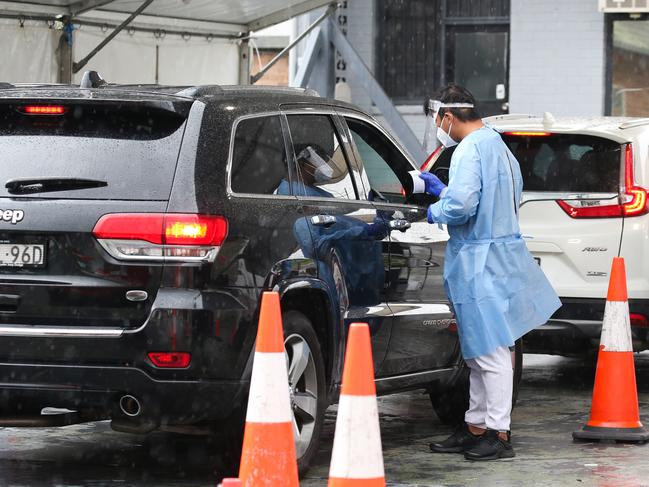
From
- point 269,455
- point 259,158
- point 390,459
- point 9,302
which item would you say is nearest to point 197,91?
point 259,158

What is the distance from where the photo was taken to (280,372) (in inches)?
212

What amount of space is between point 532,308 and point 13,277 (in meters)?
2.77

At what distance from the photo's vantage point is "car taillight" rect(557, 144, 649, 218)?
9.43m

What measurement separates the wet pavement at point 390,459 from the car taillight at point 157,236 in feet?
3.96

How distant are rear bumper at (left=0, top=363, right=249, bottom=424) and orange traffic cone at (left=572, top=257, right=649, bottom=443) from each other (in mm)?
2547

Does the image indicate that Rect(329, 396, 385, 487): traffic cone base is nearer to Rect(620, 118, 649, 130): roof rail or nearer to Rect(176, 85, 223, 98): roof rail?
Rect(176, 85, 223, 98): roof rail

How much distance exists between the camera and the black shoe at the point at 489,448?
7539 mm

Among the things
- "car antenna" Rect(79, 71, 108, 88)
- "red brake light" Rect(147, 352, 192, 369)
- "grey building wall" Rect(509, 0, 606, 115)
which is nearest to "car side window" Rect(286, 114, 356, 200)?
"car antenna" Rect(79, 71, 108, 88)

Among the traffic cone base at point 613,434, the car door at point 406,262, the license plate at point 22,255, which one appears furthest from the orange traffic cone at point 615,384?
the license plate at point 22,255

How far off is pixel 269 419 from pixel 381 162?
9.64ft

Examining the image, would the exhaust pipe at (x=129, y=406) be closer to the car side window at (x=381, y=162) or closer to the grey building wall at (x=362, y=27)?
the car side window at (x=381, y=162)

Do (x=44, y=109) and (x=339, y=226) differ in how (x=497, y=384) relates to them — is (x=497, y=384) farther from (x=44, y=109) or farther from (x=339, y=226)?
(x=44, y=109)

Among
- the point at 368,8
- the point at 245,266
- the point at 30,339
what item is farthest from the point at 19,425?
the point at 368,8

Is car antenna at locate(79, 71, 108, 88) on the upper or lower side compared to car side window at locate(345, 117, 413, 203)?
upper
